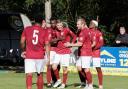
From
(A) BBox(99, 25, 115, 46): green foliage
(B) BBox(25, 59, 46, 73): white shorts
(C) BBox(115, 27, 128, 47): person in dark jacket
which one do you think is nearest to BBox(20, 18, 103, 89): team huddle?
(B) BBox(25, 59, 46, 73): white shorts

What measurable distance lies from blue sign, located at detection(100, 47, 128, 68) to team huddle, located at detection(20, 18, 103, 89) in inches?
226

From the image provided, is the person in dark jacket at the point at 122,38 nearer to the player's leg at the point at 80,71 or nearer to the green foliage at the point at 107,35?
the player's leg at the point at 80,71

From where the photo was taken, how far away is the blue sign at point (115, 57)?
2398 cm

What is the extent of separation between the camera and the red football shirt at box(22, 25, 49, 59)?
1484cm

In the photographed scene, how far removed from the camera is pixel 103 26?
116 ft

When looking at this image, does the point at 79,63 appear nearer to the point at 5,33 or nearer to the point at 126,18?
the point at 5,33

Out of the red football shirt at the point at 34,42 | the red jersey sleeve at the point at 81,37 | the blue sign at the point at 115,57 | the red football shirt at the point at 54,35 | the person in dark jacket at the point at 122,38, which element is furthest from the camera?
the blue sign at the point at 115,57

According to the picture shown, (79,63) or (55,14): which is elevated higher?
(55,14)

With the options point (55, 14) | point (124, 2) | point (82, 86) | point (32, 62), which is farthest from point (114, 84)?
point (55, 14)

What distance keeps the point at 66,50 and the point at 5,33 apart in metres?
12.4

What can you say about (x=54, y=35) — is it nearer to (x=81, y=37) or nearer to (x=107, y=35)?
(x=81, y=37)

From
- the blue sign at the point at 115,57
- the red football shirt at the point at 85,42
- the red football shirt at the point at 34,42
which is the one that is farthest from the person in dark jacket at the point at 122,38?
the red football shirt at the point at 34,42

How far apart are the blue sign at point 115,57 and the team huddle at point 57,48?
5.75 m

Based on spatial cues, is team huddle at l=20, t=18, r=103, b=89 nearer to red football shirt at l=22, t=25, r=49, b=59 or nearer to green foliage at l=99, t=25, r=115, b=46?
red football shirt at l=22, t=25, r=49, b=59
